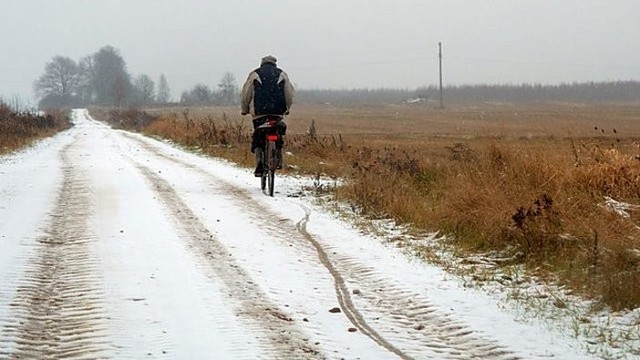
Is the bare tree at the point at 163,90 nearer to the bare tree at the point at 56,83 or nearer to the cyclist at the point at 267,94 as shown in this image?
the bare tree at the point at 56,83

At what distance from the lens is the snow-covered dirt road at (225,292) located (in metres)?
4.33

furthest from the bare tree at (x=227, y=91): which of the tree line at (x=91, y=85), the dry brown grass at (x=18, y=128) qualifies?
the dry brown grass at (x=18, y=128)

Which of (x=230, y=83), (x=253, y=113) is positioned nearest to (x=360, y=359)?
(x=253, y=113)

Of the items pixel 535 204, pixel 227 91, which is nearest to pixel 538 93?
pixel 227 91

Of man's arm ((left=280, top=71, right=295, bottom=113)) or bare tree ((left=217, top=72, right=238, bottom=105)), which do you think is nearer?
man's arm ((left=280, top=71, right=295, bottom=113))

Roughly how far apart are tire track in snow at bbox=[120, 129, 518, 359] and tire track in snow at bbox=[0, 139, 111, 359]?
181 centimetres

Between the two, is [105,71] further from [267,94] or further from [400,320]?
[400,320]

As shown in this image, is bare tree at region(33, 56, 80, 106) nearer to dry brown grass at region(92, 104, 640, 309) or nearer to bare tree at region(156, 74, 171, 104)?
bare tree at region(156, 74, 171, 104)

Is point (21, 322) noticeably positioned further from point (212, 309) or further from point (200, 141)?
point (200, 141)

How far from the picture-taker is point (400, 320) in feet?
16.2

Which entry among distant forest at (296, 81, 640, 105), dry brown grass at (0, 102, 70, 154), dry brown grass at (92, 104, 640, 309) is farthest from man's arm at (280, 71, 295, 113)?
distant forest at (296, 81, 640, 105)

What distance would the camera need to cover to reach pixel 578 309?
510cm

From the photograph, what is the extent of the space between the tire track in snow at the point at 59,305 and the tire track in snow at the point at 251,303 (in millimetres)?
1005

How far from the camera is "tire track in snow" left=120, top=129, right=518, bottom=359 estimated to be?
433 centimetres
